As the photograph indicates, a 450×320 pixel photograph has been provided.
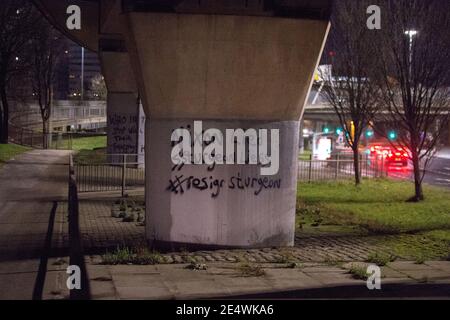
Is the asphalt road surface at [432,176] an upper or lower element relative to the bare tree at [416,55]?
lower

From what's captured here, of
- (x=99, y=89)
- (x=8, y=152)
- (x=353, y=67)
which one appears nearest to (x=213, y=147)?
(x=353, y=67)

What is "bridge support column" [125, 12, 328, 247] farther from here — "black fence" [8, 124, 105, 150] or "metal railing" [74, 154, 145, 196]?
"black fence" [8, 124, 105, 150]

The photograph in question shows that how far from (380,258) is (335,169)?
63.0ft

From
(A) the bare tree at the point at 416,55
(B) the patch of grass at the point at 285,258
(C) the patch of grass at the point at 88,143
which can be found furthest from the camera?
(C) the patch of grass at the point at 88,143

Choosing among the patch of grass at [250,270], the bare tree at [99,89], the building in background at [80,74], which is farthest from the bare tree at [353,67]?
the building in background at [80,74]

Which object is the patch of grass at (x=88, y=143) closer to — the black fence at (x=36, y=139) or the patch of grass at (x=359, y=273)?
the black fence at (x=36, y=139)

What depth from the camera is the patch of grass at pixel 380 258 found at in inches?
430

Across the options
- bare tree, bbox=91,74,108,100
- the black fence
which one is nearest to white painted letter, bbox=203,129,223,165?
Answer: the black fence

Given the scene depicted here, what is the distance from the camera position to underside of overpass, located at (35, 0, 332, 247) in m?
11.3

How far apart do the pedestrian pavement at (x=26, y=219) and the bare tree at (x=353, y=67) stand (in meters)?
12.1

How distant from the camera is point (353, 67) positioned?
87.4 feet

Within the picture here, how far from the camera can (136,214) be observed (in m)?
16.7

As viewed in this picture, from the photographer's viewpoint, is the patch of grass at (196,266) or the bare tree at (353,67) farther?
the bare tree at (353,67)
